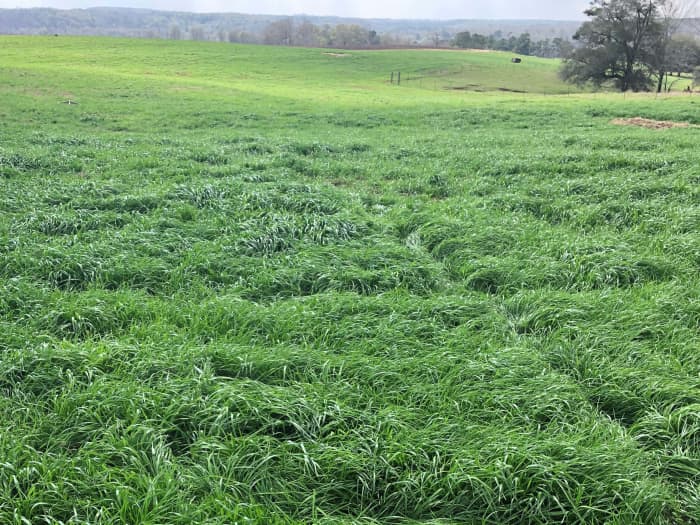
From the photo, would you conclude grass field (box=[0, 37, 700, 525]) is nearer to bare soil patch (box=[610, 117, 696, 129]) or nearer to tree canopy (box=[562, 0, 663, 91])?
bare soil patch (box=[610, 117, 696, 129])

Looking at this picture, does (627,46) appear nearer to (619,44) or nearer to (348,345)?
(619,44)

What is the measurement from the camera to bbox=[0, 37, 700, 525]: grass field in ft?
10.8

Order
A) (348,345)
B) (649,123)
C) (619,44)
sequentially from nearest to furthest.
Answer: (348,345) → (649,123) → (619,44)

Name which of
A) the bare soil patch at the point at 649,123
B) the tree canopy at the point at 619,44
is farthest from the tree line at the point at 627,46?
the bare soil patch at the point at 649,123

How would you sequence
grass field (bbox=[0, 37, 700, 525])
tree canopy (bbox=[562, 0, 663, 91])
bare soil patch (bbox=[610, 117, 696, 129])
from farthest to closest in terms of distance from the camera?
tree canopy (bbox=[562, 0, 663, 91]) → bare soil patch (bbox=[610, 117, 696, 129]) → grass field (bbox=[0, 37, 700, 525])

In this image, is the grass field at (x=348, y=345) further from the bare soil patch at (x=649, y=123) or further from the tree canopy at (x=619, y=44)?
the tree canopy at (x=619, y=44)

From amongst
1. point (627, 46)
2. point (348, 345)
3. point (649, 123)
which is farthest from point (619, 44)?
point (348, 345)

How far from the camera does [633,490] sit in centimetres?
327

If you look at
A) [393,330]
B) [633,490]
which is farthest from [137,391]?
[633,490]

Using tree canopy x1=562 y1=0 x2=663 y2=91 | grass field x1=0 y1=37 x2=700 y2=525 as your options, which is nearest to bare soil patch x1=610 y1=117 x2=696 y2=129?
grass field x1=0 y1=37 x2=700 y2=525

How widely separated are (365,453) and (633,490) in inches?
70.3

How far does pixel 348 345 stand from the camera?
16.2 feet

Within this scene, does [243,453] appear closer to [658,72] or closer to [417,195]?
[417,195]

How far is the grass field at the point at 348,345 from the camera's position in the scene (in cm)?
328
